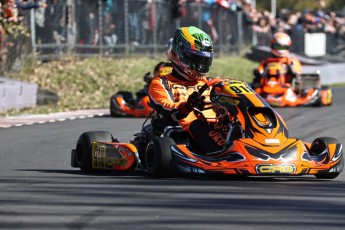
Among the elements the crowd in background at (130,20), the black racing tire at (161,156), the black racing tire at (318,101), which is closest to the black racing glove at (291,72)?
the black racing tire at (318,101)

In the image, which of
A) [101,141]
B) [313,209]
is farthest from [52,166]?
[313,209]

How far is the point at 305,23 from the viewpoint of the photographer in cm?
3969

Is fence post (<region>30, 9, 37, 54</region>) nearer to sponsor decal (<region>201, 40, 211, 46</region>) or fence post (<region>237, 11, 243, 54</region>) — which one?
fence post (<region>237, 11, 243, 54</region>)

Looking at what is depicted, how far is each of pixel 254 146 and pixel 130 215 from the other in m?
2.28

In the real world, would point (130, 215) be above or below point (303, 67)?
above

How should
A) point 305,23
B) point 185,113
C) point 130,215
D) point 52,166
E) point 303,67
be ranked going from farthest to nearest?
point 305,23
point 303,67
point 52,166
point 185,113
point 130,215

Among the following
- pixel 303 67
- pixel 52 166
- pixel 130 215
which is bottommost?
pixel 303 67

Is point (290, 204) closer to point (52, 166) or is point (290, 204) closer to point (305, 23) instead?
point (52, 166)

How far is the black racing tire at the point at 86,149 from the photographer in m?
10.1

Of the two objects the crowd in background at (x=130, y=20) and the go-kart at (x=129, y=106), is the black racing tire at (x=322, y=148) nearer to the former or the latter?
the go-kart at (x=129, y=106)

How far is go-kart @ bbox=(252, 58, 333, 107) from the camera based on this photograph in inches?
787

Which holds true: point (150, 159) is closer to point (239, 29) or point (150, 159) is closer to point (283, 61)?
point (283, 61)

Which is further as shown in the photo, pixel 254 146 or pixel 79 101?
pixel 79 101

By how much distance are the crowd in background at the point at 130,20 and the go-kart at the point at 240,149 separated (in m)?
9.46
